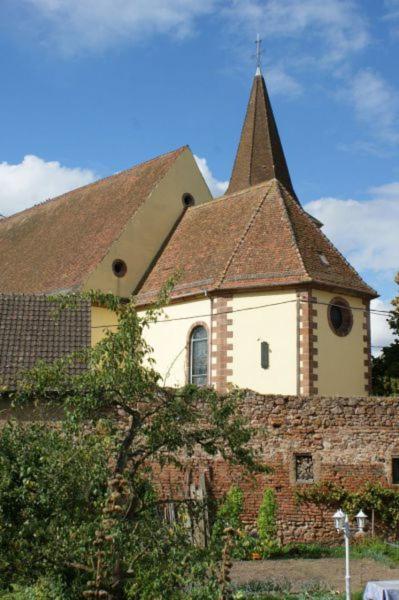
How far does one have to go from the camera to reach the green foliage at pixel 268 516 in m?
15.1

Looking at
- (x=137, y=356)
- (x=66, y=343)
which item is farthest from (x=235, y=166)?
(x=137, y=356)

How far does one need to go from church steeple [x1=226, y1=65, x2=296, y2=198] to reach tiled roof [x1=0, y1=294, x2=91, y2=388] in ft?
A: 49.8

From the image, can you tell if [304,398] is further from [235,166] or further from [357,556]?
[235,166]

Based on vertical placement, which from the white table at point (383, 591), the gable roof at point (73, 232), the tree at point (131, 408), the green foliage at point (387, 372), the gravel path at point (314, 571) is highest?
the gable roof at point (73, 232)

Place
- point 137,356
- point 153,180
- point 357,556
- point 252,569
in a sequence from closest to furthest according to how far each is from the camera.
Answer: point 137,356 < point 252,569 < point 357,556 < point 153,180

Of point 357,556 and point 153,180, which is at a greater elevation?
point 153,180

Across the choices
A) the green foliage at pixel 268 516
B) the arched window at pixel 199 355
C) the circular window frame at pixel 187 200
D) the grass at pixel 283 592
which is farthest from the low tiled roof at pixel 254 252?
the grass at pixel 283 592

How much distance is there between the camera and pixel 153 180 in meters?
26.7

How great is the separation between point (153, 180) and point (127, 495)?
65.9ft

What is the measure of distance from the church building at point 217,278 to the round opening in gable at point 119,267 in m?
0.03

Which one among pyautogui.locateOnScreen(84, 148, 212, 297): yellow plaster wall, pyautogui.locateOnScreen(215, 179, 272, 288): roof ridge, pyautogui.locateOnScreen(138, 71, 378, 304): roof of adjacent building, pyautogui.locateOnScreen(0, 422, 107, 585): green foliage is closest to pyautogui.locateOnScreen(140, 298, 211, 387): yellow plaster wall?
pyautogui.locateOnScreen(138, 71, 378, 304): roof of adjacent building

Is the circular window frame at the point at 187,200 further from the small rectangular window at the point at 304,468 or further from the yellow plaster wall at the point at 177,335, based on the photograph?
the small rectangular window at the point at 304,468

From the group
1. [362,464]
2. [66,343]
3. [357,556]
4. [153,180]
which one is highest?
[153,180]

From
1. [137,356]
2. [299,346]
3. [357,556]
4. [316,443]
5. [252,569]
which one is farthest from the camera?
[299,346]
